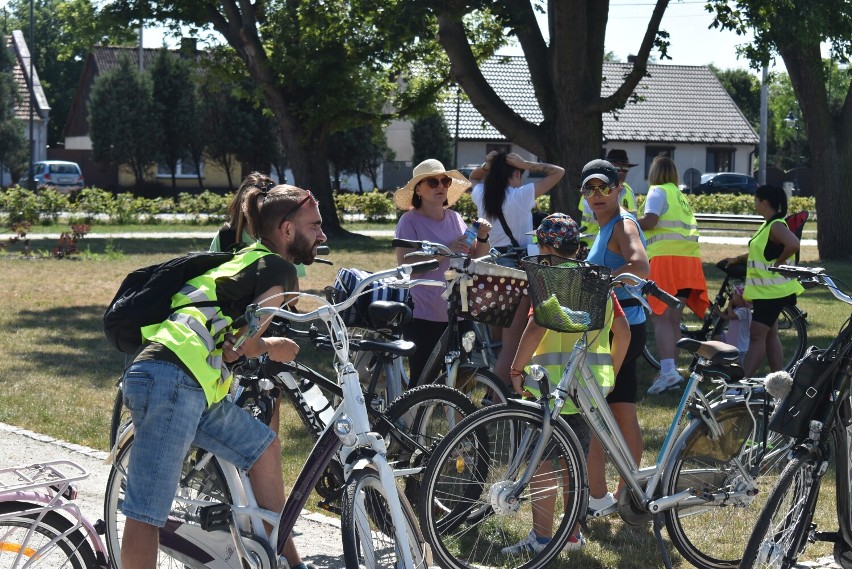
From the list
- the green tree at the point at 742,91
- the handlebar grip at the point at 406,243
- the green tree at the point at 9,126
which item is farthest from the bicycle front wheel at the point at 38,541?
the green tree at the point at 742,91

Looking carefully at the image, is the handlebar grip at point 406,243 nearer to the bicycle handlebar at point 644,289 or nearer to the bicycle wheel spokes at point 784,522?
the bicycle handlebar at point 644,289

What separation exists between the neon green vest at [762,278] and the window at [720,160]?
54801 mm

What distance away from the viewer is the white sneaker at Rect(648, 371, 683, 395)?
31.1 ft

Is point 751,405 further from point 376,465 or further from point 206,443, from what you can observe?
point 206,443

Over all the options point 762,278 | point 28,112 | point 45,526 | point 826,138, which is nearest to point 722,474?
point 45,526

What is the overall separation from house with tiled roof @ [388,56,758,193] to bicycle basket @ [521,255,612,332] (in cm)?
5208

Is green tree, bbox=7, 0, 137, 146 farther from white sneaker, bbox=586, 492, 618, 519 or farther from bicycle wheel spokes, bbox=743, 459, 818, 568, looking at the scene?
bicycle wheel spokes, bbox=743, 459, 818, 568

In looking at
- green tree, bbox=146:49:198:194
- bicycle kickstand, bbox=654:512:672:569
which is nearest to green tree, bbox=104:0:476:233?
bicycle kickstand, bbox=654:512:672:569

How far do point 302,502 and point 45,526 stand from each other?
33.4 inches

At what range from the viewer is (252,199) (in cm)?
479

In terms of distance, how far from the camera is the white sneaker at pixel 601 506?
5.35m

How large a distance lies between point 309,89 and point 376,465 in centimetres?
2429

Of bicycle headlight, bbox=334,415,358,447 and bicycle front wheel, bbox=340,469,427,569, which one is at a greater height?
bicycle headlight, bbox=334,415,358,447

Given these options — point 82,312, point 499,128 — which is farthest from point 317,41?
point 82,312
